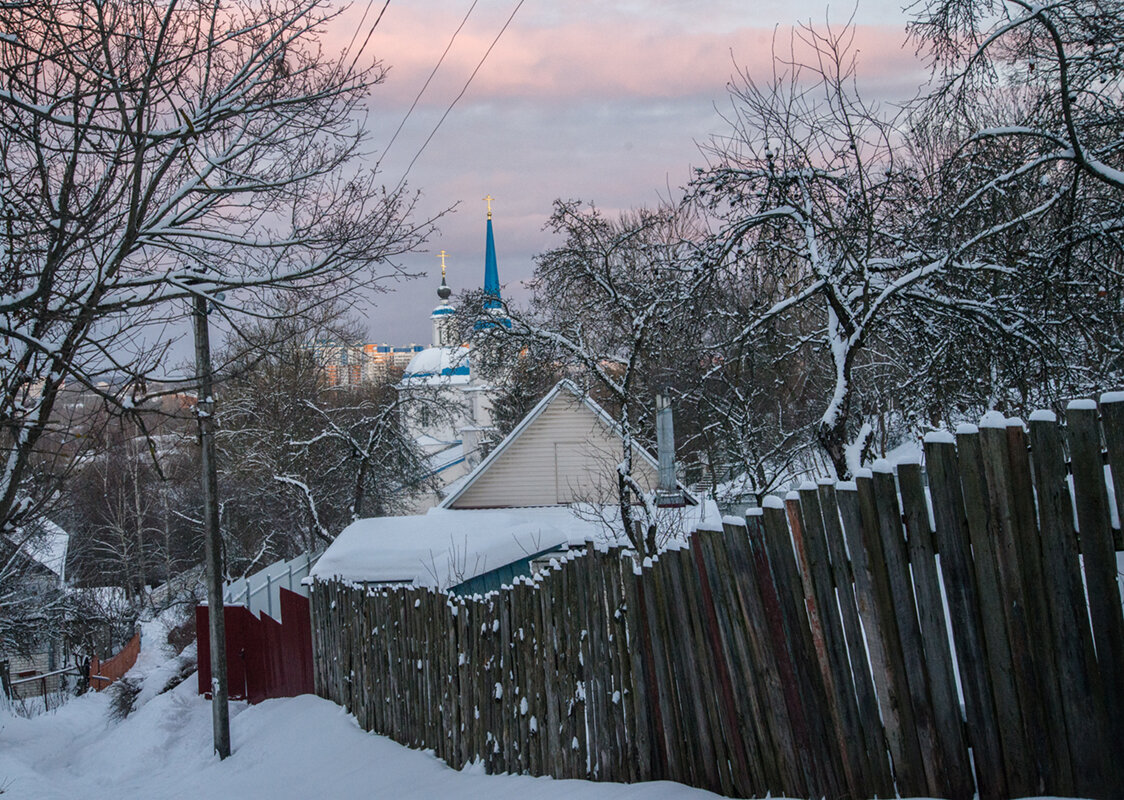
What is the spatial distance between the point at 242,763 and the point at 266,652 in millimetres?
4070

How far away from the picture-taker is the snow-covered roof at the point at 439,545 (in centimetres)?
1438

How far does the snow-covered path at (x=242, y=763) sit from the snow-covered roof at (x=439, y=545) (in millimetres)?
2494

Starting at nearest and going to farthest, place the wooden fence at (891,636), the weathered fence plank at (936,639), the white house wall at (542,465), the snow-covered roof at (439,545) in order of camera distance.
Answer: the wooden fence at (891,636)
the weathered fence plank at (936,639)
the snow-covered roof at (439,545)
the white house wall at (542,465)

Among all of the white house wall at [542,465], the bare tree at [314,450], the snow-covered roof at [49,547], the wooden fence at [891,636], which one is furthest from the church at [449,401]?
the snow-covered roof at [49,547]

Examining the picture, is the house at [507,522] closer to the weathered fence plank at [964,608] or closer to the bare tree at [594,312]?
the bare tree at [594,312]

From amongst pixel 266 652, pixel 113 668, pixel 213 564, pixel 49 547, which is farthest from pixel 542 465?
pixel 49 547

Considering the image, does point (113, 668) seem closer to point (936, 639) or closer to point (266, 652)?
point (266, 652)

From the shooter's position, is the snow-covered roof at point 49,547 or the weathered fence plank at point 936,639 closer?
the weathered fence plank at point 936,639

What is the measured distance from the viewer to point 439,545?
14914 millimetres

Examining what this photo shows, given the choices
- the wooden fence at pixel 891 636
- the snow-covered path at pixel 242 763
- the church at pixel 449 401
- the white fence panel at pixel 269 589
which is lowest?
the snow-covered path at pixel 242 763

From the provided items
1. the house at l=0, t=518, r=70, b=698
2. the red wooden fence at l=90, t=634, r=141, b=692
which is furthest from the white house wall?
the red wooden fence at l=90, t=634, r=141, b=692

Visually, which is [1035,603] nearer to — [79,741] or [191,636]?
[79,741]

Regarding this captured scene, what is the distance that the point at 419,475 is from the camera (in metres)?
33.1

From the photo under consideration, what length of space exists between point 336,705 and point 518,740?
4.77m
